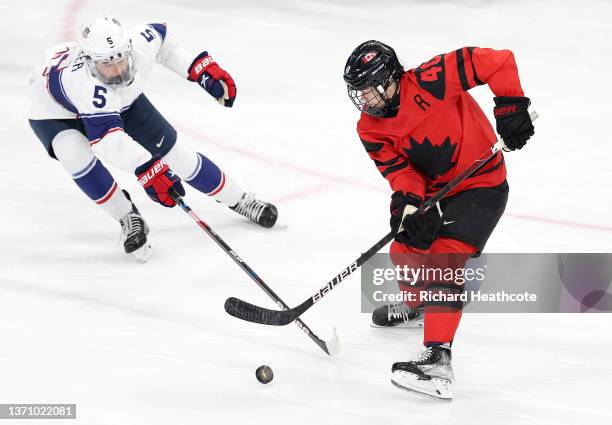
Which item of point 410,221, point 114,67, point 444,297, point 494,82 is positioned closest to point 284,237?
point 114,67

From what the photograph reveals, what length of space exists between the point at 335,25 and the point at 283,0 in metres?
0.49

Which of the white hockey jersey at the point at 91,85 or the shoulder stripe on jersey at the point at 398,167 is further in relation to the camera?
the white hockey jersey at the point at 91,85

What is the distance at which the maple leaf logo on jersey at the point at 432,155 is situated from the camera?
3029 millimetres

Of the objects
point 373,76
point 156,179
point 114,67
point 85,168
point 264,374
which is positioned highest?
point 373,76

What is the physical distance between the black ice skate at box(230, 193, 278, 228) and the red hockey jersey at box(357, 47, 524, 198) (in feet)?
3.43

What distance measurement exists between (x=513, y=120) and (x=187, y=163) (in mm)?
1607

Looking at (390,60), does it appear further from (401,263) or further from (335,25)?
(335,25)

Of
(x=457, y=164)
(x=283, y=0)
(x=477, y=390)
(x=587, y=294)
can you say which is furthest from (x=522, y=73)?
(x=477, y=390)

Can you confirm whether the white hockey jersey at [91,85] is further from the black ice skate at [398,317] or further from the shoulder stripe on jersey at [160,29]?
the black ice skate at [398,317]

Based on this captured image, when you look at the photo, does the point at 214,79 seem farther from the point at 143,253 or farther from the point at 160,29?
the point at 143,253

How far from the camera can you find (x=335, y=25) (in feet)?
20.7

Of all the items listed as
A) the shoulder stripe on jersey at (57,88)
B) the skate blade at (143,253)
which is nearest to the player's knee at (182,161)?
the skate blade at (143,253)

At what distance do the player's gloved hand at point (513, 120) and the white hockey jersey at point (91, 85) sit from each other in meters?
1.48

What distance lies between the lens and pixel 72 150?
3713 mm
